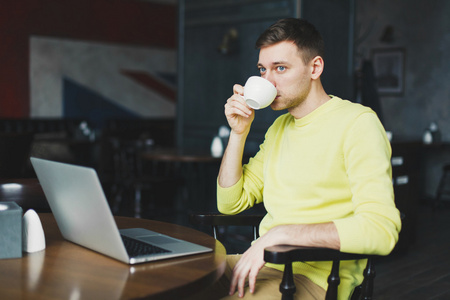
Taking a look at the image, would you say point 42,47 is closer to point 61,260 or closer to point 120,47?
point 120,47

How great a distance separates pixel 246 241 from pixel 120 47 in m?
6.12

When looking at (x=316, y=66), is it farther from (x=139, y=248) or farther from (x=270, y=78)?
(x=139, y=248)

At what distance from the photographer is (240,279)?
4.66ft

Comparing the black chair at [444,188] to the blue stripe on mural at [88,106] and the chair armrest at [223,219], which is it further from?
the chair armrest at [223,219]

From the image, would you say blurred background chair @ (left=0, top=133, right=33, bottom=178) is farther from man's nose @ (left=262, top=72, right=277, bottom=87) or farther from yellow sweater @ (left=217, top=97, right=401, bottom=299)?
man's nose @ (left=262, top=72, right=277, bottom=87)

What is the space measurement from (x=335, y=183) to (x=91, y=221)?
2.44 ft

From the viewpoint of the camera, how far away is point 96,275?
1.16m

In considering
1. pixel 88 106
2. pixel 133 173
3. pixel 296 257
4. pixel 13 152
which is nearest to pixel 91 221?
pixel 296 257

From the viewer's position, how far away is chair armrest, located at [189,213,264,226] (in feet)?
5.95

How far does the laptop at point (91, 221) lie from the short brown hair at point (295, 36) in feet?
2.25

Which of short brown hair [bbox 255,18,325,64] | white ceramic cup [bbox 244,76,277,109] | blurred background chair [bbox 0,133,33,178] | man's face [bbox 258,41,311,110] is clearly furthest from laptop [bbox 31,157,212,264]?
blurred background chair [bbox 0,133,33,178]

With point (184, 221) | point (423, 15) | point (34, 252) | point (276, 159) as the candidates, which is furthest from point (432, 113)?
point (34, 252)

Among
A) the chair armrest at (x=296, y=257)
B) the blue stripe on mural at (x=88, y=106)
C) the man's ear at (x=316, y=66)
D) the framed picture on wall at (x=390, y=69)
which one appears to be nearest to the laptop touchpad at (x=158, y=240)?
the chair armrest at (x=296, y=257)

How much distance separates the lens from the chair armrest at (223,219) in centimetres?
181
